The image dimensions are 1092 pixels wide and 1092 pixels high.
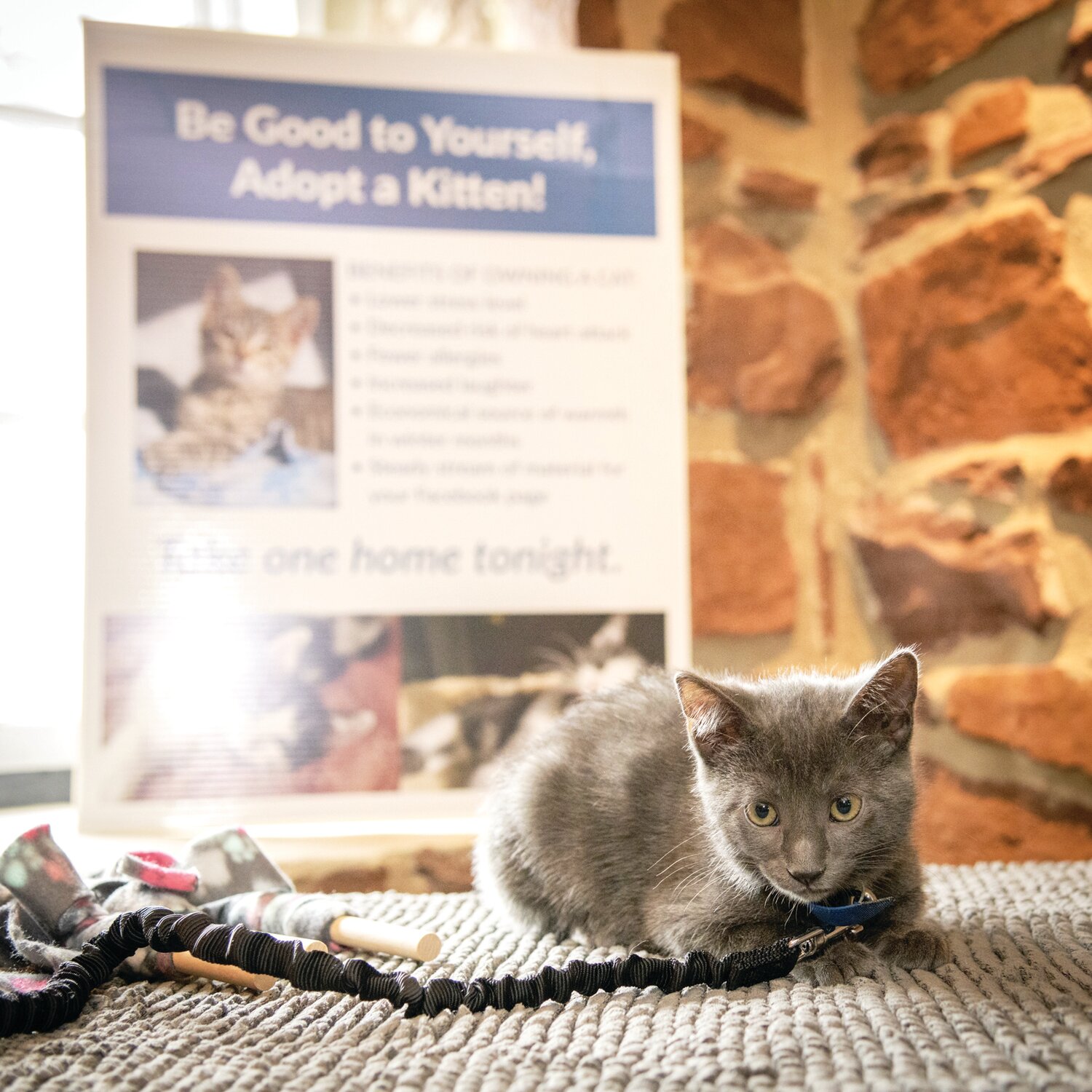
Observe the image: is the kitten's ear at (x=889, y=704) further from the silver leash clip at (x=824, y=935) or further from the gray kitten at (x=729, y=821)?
the silver leash clip at (x=824, y=935)

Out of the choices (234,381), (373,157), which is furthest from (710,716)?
(373,157)

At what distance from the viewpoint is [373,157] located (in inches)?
58.2


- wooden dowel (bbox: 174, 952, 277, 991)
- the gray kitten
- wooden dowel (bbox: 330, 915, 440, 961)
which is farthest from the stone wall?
wooden dowel (bbox: 174, 952, 277, 991)

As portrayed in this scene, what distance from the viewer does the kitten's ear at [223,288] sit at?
144 cm

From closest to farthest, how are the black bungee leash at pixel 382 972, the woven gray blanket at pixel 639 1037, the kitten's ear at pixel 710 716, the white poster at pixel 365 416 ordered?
the woven gray blanket at pixel 639 1037
the black bungee leash at pixel 382 972
the kitten's ear at pixel 710 716
the white poster at pixel 365 416

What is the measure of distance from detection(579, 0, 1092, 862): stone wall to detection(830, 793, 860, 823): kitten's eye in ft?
2.14

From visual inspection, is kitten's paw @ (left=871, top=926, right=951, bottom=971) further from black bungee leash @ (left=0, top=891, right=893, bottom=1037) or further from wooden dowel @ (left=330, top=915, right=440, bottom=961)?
wooden dowel @ (left=330, top=915, right=440, bottom=961)

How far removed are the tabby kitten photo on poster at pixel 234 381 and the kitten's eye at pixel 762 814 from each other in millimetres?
807

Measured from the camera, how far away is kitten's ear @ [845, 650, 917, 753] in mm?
863

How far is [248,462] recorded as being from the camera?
4.70 ft

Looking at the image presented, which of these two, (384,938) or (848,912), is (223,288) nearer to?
(384,938)

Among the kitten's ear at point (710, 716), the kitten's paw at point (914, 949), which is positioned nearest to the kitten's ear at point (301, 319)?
the kitten's ear at point (710, 716)

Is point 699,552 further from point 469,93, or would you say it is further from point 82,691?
point 82,691

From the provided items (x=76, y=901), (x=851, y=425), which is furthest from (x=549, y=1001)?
(x=851, y=425)
